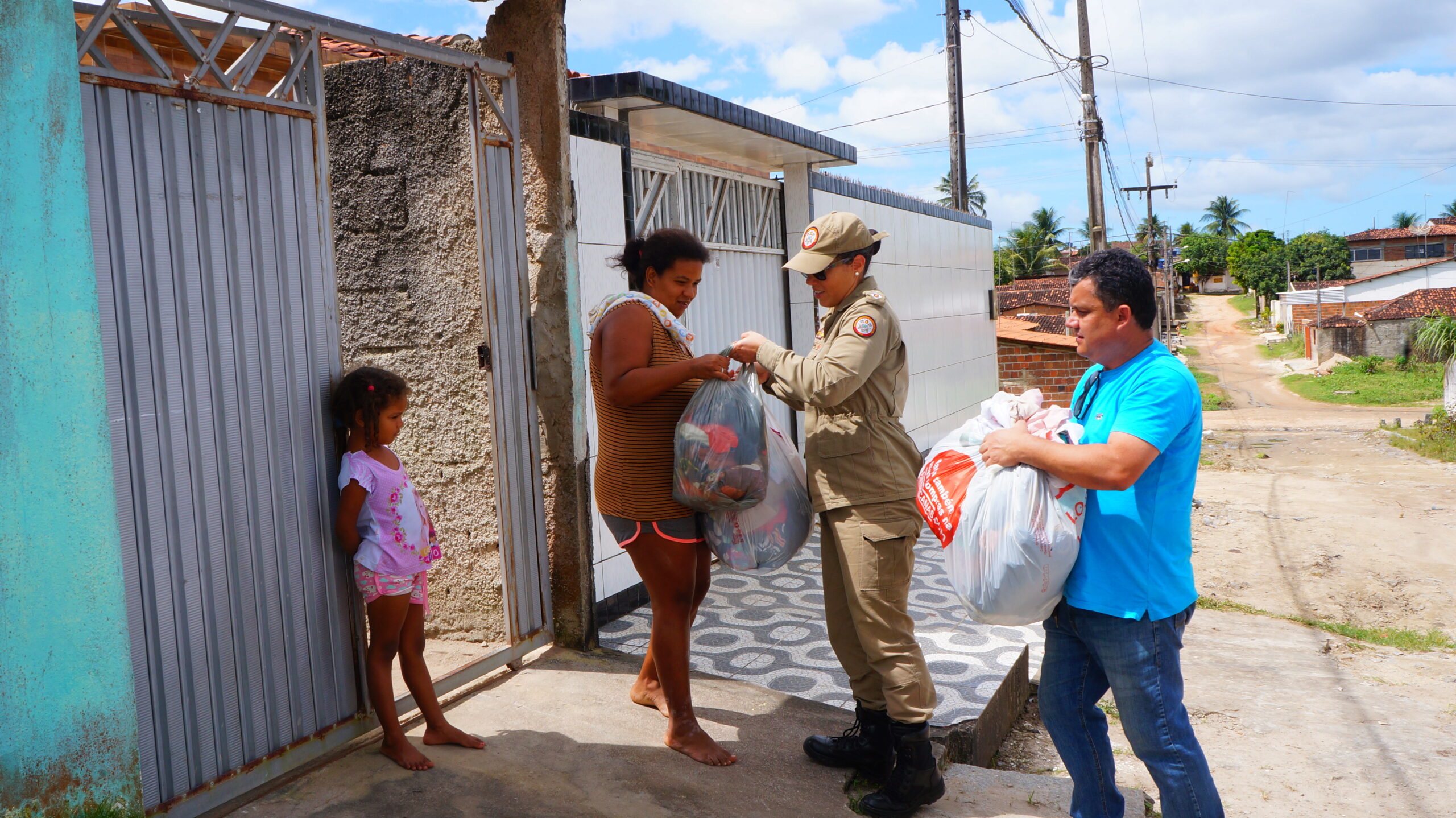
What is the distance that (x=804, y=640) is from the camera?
173 inches

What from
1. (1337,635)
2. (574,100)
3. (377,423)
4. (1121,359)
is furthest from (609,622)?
(1337,635)

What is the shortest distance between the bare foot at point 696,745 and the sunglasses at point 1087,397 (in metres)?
1.49

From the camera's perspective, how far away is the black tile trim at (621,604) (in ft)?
15.1

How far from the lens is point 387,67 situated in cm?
401

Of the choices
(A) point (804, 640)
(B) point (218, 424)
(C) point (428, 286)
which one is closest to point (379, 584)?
(B) point (218, 424)

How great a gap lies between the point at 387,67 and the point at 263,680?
2455 millimetres

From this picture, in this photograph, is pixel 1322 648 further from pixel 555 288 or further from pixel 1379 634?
pixel 555 288

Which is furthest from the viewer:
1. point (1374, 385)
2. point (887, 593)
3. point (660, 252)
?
point (1374, 385)

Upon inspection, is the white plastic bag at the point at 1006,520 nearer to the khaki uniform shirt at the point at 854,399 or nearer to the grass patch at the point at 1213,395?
the khaki uniform shirt at the point at 854,399

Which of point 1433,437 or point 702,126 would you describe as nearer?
point 702,126

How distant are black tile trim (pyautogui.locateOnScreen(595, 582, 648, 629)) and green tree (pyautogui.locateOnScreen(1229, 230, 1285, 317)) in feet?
207

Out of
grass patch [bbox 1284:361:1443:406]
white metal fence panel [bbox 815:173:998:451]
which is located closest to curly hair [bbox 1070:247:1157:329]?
white metal fence panel [bbox 815:173:998:451]

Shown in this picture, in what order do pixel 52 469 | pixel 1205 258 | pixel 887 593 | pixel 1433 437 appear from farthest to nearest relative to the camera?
pixel 1205 258 → pixel 1433 437 → pixel 887 593 → pixel 52 469

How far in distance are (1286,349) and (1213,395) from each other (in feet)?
54.9
